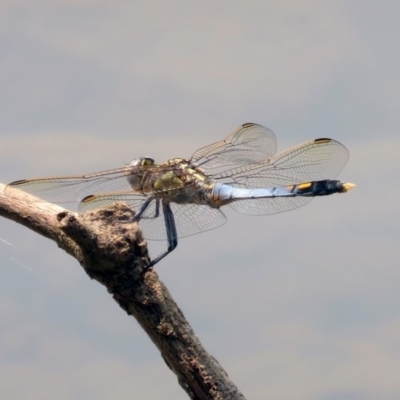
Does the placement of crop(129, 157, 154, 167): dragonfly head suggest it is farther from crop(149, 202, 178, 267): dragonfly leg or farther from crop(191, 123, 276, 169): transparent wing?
crop(191, 123, 276, 169): transparent wing

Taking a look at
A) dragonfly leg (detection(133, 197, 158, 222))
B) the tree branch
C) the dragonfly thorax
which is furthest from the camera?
the dragonfly thorax

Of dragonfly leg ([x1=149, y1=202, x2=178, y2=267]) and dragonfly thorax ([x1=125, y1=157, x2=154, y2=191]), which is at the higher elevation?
dragonfly thorax ([x1=125, y1=157, x2=154, y2=191])

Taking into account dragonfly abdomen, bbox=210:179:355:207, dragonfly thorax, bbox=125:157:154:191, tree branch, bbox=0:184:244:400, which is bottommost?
tree branch, bbox=0:184:244:400

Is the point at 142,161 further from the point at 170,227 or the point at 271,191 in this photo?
the point at 271,191

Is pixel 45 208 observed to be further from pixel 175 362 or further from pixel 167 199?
pixel 167 199

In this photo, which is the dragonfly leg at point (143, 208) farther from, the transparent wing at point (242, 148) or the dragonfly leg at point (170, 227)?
the transparent wing at point (242, 148)

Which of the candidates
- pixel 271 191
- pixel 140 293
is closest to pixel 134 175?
pixel 271 191
